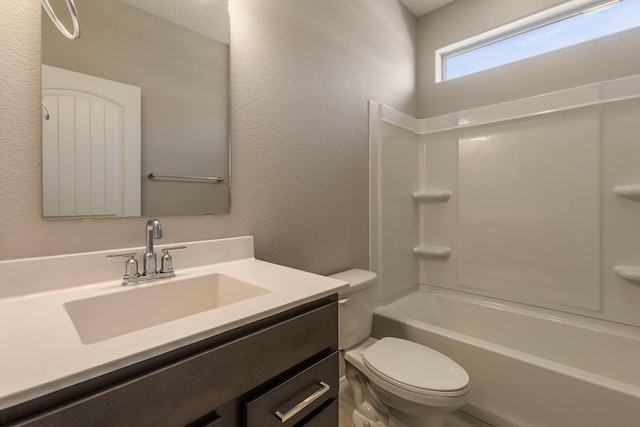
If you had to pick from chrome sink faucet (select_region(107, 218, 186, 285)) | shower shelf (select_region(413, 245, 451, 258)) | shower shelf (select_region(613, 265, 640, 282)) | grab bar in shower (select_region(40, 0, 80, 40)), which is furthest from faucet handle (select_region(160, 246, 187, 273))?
shower shelf (select_region(613, 265, 640, 282))

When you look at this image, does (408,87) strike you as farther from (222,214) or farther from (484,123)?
(222,214)

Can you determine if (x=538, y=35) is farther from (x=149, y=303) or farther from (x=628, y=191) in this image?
(x=149, y=303)

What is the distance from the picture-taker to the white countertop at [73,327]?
44 cm

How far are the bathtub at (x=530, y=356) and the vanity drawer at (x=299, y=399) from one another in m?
1.00

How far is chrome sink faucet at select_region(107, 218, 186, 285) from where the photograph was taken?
37.1 inches

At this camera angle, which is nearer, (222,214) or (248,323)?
(248,323)

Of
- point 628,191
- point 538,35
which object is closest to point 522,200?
point 628,191

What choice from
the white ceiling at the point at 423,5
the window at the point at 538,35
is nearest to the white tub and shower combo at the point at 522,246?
the window at the point at 538,35

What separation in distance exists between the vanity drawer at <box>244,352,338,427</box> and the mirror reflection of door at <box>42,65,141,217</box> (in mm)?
776

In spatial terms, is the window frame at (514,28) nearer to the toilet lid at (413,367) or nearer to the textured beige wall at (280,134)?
the textured beige wall at (280,134)

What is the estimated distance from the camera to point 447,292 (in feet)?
7.72

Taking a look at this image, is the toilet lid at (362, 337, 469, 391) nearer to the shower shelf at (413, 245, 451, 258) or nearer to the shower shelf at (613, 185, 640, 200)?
the shower shelf at (413, 245, 451, 258)

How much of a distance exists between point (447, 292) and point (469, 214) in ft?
2.13

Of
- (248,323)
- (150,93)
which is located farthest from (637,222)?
(150,93)
